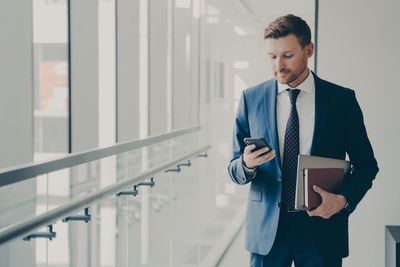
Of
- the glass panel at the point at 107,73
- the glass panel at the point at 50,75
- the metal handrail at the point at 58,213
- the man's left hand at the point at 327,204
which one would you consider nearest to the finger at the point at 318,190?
the man's left hand at the point at 327,204

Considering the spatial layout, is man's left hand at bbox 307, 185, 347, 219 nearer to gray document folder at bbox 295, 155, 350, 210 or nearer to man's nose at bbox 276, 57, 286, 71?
gray document folder at bbox 295, 155, 350, 210

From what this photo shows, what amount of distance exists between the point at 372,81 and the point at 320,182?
87.6 inches

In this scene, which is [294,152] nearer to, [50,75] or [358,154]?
[358,154]

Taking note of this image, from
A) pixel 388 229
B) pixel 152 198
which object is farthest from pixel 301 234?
pixel 388 229

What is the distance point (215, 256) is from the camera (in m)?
5.73

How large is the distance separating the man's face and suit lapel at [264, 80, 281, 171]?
91 millimetres

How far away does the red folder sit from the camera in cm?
208

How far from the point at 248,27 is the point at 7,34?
4711 mm

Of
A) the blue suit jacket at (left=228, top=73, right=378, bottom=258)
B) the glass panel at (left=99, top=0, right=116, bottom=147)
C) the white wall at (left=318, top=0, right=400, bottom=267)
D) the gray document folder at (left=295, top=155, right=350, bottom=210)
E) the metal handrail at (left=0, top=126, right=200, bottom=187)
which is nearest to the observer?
the metal handrail at (left=0, top=126, right=200, bottom=187)

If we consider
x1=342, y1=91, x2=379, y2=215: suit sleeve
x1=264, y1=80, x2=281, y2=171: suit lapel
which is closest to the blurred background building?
x1=264, y1=80, x2=281, y2=171: suit lapel

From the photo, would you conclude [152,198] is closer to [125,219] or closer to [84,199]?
[125,219]

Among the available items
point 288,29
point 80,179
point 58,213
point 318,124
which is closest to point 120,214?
point 80,179

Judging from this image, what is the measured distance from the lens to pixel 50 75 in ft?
10.00

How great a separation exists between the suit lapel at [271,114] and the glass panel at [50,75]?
4.13ft
